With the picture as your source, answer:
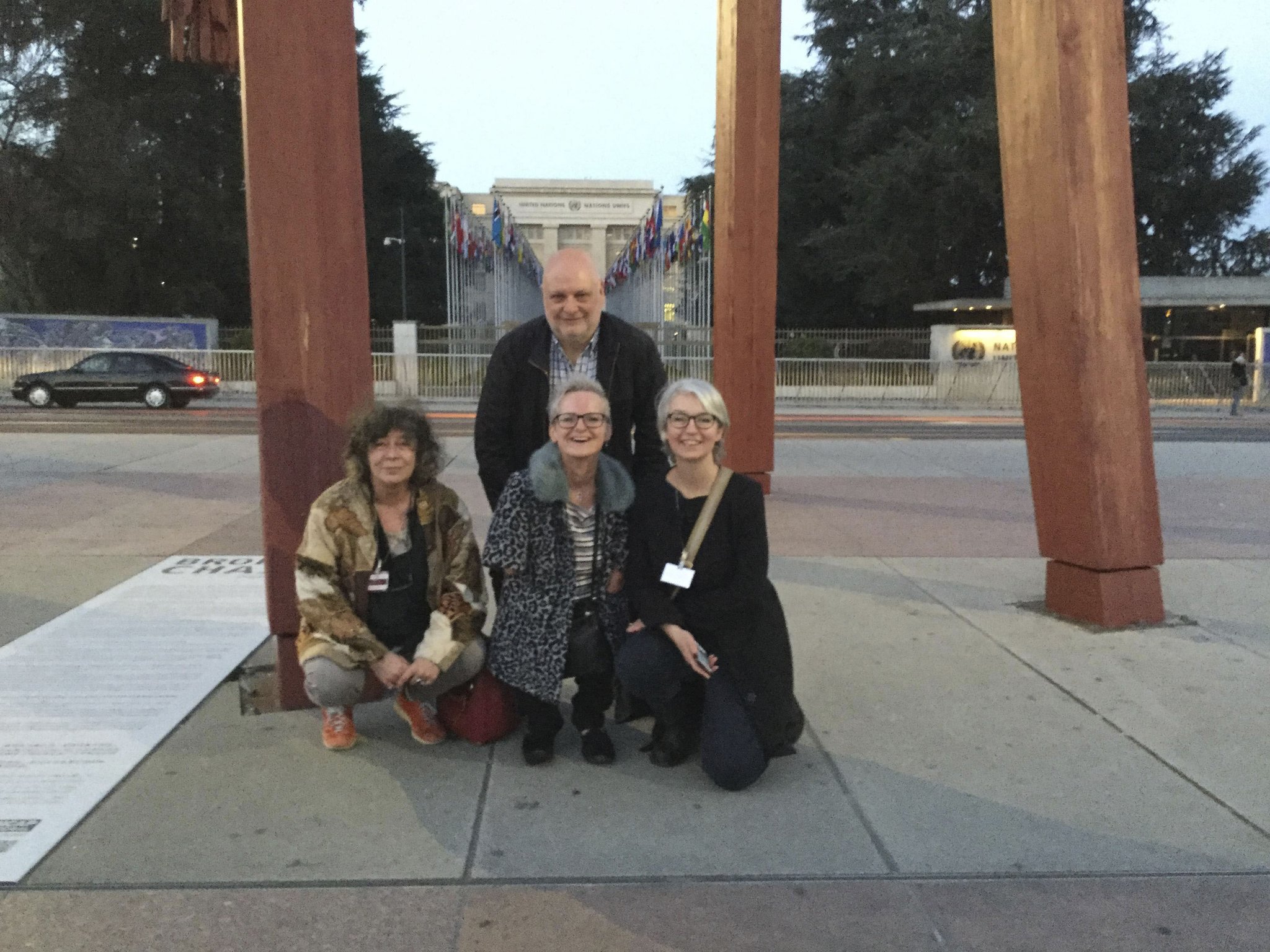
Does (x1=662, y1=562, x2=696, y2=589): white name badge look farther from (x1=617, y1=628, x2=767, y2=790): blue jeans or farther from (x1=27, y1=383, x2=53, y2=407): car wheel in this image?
(x1=27, y1=383, x2=53, y2=407): car wheel

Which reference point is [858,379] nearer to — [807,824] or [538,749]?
[538,749]

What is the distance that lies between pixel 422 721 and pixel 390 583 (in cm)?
54

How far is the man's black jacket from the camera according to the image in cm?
402

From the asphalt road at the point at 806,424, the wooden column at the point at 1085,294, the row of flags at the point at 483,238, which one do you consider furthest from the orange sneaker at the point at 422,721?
the row of flags at the point at 483,238

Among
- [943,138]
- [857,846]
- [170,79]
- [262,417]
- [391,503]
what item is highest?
[170,79]

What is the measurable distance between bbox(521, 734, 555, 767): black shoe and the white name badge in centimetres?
74

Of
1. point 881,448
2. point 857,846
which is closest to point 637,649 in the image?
point 857,846

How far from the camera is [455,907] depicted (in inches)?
109

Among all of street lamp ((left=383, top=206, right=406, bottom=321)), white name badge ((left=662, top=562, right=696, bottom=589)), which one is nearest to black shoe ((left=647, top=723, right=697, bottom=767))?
white name badge ((left=662, top=562, right=696, bottom=589))

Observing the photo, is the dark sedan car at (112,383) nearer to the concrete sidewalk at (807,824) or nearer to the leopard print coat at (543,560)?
the concrete sidewalk at (807,824)

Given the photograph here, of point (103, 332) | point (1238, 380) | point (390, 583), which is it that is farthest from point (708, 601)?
point (103, 332)

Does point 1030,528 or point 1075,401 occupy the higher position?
point 1075,401

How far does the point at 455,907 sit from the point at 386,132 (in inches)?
1812

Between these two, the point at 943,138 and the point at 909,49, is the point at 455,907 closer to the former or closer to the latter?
the point at 943,138
